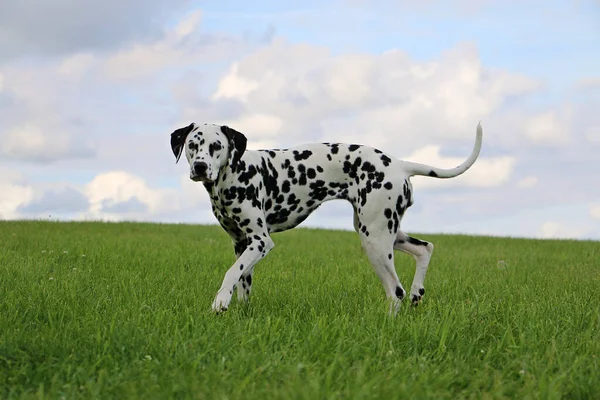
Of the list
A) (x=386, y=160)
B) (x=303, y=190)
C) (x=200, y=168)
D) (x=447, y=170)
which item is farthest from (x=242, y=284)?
(x=447, y=170)

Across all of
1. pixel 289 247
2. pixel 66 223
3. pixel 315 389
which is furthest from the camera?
pixel 66 223

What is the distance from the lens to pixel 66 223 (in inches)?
745

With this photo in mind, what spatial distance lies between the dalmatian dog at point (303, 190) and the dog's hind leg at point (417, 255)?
1 centimetres

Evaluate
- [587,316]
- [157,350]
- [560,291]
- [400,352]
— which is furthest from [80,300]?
[560,291]

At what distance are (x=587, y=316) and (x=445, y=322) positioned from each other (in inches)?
83.2

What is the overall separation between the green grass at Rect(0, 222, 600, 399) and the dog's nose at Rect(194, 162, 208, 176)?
139 cm

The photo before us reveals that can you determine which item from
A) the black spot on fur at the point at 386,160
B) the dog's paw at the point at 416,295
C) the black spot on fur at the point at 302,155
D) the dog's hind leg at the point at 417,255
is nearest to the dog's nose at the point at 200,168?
the black spot on fur at the point at 302,155

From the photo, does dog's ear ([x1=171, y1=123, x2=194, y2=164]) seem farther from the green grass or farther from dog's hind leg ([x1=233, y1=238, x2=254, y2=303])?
the green grass

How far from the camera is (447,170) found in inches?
305

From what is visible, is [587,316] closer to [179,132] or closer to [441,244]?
[179,132]

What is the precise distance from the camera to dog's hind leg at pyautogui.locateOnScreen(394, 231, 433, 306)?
7551mm

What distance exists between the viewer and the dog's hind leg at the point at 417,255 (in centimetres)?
755

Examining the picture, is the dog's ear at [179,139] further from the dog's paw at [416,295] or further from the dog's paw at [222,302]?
the dog's paw at [416,295]

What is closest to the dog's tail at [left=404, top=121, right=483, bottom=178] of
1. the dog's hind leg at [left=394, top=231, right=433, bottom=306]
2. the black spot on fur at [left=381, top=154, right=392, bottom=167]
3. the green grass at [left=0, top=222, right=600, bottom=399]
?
the black spot on fur at [left=381, top=154, right=392, bottom=167]
